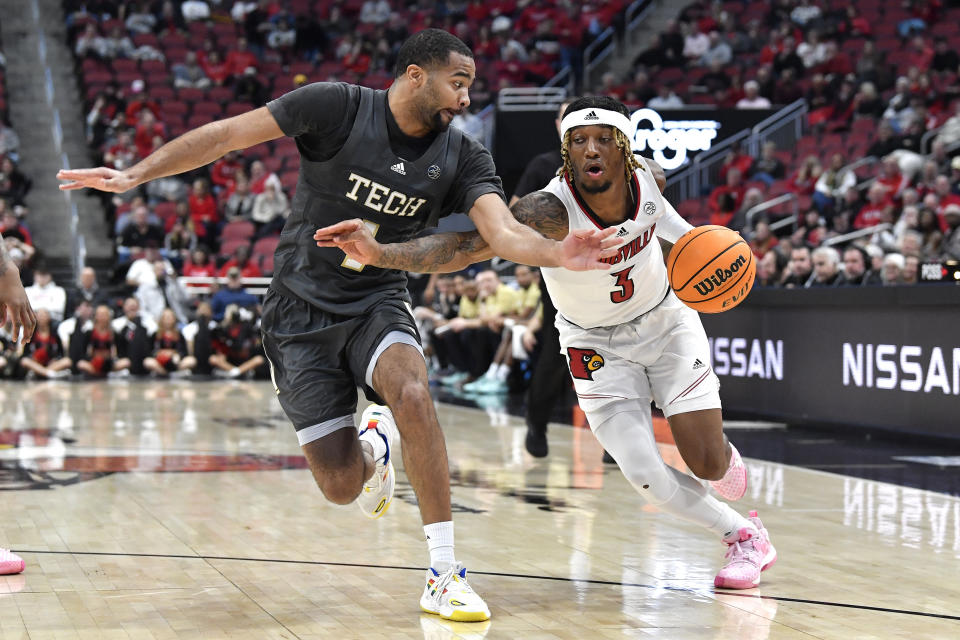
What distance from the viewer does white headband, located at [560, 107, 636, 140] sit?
4.51 m

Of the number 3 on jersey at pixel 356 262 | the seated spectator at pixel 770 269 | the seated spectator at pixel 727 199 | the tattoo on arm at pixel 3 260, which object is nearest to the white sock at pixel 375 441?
the number 3 on jersey at pixel 356 262

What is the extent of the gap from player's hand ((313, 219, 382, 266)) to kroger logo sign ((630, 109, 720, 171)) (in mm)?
7995

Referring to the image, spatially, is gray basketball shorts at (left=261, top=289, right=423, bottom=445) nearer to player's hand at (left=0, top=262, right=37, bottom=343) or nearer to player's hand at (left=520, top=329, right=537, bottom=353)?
player's hand at (left=0, top=262, right=37, bottom=343)

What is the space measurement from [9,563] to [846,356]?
22.9ft

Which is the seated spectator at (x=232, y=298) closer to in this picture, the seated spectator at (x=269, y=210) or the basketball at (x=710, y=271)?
the seated spectator at (x=269, y=210)

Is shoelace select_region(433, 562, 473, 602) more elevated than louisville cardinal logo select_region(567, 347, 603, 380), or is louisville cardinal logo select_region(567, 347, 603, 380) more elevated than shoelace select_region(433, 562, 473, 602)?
louisville cardinal logo select_region(567, 347, 603, 380)

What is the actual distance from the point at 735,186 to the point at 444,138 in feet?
37.7

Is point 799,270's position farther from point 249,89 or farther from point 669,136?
point 249,89

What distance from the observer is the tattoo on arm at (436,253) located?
4.02 m

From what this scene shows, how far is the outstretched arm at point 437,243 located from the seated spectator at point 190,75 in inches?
714

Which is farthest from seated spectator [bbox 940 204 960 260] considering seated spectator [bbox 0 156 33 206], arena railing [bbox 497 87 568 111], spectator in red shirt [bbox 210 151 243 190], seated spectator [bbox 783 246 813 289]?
seated spectator [bbox 0 156 33 206]

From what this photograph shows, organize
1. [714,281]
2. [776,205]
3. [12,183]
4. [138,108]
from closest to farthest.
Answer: [714,281] → [776,205] → [12,183] → [138,108]

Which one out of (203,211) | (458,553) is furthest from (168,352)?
(458,553)

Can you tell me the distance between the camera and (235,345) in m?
15.9
